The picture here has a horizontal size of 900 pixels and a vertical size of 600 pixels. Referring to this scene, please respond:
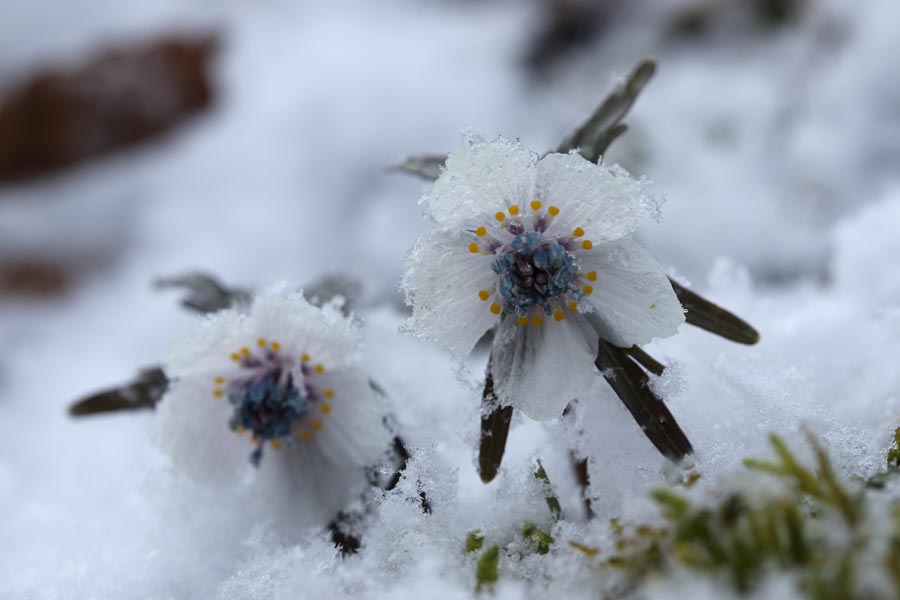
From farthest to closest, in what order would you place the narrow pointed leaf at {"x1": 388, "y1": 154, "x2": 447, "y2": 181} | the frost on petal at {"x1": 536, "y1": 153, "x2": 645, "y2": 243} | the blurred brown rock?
the blurred brown rock < the narrow pointed leaf at {"x1": 388, "y1": 154, "x2": 447, "y2": 181} < the frost on petal at {"x1": 536, "y1": 153, "x2": 645, "y2": 243}

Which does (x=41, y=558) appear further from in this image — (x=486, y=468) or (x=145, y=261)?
(x=145, y=261)

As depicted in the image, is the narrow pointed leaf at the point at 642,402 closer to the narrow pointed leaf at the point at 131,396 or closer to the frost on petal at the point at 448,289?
the frost on petal at the point at 448,289

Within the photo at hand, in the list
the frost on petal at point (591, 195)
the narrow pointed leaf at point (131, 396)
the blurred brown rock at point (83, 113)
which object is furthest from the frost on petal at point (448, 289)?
the blurred brown rock at point (83, 113)

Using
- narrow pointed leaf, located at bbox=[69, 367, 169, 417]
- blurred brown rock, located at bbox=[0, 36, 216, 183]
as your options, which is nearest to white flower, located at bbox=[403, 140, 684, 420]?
narrow pointed leaf, located at bbox=[69, 367, 169, 417]

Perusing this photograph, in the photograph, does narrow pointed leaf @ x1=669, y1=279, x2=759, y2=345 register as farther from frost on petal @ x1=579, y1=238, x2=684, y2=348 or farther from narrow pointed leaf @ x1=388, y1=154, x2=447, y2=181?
narrow pointed leaf @ x1=388, y1=154, x2=447, y2=181

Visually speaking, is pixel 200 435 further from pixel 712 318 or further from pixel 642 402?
pixel 712 318

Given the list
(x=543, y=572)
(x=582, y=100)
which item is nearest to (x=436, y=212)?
(x=543, y=572)
